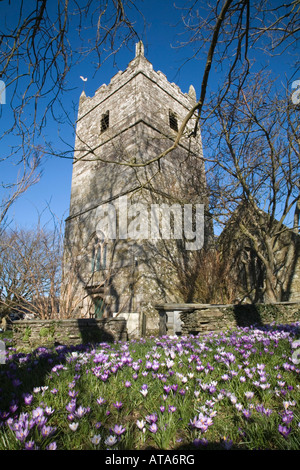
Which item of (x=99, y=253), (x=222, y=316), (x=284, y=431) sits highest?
(x=99, y=253)

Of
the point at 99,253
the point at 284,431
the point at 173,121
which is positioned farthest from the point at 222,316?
the point at 173,121

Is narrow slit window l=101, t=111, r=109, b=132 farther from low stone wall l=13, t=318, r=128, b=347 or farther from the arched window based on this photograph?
low stone wall l=13, t=318, r=128, b=347

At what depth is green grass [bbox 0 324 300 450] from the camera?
131 cm

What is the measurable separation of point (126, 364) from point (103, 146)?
39.2 ft

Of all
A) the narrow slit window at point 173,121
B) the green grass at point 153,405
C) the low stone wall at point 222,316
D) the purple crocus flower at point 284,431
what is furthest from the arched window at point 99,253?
the purple crocus flower at point 284,431

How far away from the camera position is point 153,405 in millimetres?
1727

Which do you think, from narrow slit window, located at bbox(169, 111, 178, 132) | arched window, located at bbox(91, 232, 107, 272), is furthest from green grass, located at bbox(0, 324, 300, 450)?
narrow slit window, located at bbox(169, 111, 178, 132)

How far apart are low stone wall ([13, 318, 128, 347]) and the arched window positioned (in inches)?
190

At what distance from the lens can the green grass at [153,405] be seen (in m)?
1.31

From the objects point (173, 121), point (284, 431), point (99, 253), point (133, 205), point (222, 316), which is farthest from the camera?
point (173, 121)

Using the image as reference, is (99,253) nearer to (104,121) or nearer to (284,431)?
(104,121)

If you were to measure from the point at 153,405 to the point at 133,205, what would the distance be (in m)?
8.65

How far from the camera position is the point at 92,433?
4.48ft

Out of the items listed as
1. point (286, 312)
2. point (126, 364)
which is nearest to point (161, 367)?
point (126, 364)
